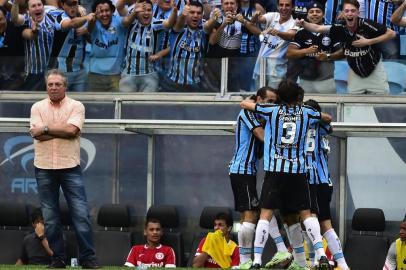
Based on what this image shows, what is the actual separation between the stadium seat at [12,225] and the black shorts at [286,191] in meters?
6.13

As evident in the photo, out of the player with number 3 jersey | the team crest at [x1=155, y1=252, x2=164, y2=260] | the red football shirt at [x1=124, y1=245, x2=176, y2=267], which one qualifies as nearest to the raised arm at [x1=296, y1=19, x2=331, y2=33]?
the red football shirt at [x1=124, y1=245, x2=176, y2=267]

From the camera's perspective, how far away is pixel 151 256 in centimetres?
1684

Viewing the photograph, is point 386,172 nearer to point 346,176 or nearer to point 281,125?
point 346,176

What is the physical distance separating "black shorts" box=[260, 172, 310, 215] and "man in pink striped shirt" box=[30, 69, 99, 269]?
1.90 meters

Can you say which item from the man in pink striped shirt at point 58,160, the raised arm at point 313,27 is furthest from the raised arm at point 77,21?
the man in pink striped shirt at point 58,160

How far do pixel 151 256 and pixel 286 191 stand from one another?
4.24 meters

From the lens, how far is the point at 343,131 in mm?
17234

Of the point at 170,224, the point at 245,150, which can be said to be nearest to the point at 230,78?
the point at 170,224

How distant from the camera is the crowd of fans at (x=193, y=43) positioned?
56.0ft

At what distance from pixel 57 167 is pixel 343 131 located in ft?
18.6

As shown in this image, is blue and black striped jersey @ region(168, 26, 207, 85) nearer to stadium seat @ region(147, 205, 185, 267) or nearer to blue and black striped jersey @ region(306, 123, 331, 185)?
stadium seat @ region(147, 205, 185, 267)

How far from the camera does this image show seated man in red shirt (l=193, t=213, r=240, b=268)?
16297mm

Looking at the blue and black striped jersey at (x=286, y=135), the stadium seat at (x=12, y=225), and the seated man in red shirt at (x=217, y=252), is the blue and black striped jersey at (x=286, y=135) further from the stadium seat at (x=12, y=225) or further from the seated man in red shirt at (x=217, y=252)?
the stadium seat at (x=12, y=225)

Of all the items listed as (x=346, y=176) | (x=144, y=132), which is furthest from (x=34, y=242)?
(x=346, y=176)
